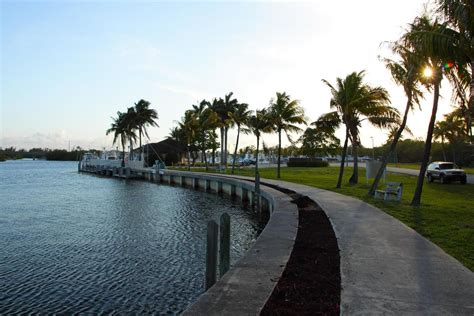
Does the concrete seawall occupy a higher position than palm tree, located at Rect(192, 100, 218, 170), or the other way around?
palm tree, located at Rect(192, 100, 218, 170)

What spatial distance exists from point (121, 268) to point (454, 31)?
11.6 meters

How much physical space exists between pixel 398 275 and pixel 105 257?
26.2ft

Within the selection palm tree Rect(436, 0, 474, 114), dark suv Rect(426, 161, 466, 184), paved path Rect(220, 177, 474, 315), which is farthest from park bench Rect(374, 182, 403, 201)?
dark suv Rect(426, 161, 466, 184)

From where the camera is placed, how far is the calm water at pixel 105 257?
303 inches

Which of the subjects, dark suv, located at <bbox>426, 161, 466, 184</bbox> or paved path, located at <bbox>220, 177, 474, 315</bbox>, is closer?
paved path, located at <bbox>220, 177, 474, 315</bbox>

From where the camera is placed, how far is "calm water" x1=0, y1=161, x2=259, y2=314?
303 inches

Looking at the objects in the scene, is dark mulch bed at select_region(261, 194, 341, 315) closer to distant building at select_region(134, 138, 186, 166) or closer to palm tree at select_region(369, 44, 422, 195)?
palm tree at select_region(369, 44, 422, 195)

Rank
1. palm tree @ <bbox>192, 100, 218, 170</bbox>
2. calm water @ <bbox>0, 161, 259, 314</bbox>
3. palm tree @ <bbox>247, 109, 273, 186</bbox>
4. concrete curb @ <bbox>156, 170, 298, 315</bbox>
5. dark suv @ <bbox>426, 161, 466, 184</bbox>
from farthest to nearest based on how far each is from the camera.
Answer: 1. palm tree @ <bbox>192, 100, 218, 170</bbox>
2. palm tree @ <bbox>247, 109, 273, 186</bbox>
3. dark suv @ <bbox>426, 161, 466, 184</bbox>
4. calm water @ <bbox>0, 161, 259, 314</bbox>
5. concrete curb @ <bbox>156, 170, 298, 315</bbox>

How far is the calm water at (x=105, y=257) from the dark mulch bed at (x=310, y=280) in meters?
2.40

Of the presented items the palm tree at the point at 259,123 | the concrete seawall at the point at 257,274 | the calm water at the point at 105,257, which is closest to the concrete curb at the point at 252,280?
the concrete seawall at the point at 257,274

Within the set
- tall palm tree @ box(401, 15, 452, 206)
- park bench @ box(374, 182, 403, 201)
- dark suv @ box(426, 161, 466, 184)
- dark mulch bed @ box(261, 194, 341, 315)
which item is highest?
tall palm tree @ box(401, 15, 452, 206)

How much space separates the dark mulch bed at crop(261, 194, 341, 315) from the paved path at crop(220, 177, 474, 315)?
0.58ft

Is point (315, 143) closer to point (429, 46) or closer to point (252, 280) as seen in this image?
point (429, 46)

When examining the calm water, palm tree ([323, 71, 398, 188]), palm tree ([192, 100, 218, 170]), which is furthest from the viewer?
palm tree ([192, 100, 218, 170])
